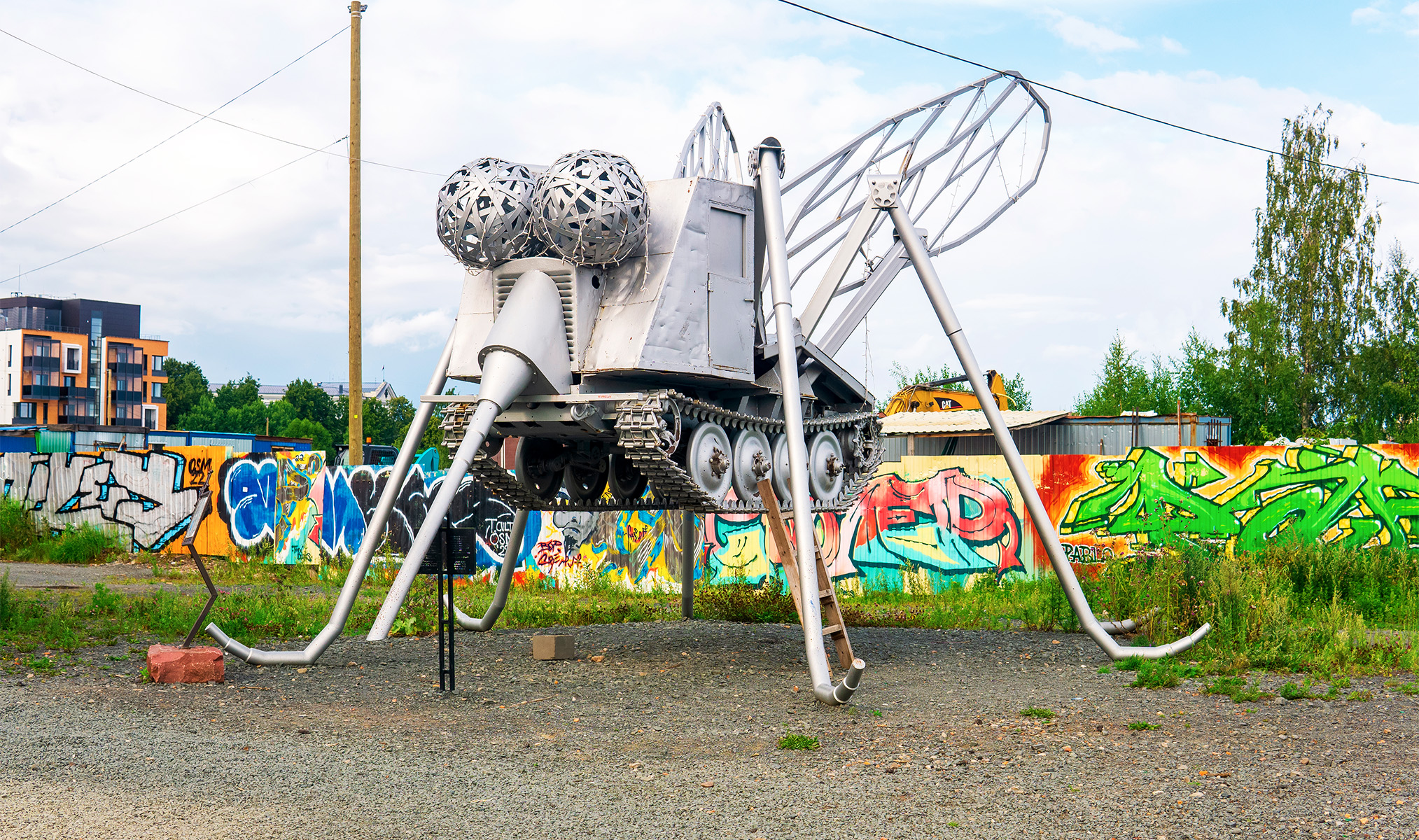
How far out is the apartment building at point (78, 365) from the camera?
348ft

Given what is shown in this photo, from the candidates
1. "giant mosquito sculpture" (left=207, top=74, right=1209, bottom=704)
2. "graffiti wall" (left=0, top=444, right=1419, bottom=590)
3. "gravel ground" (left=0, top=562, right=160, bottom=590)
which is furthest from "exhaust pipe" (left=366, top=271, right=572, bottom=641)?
"gravel ground" (left=0, top=562, right=160, bottom=590)

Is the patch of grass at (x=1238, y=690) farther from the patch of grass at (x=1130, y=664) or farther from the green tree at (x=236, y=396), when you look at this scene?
the green tree at (x=236, y=396)

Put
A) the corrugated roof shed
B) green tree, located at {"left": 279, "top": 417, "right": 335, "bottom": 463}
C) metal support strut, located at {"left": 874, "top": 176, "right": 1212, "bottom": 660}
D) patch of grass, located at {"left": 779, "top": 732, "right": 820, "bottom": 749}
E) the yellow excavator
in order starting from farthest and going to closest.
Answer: green tree, located at {"left": 279, "top": 417, "right": 335, "bottom": 463}, the yellow excavator, the corrugated roof shed, metal support strut, located at {"left": 874, "top": 176, "right": 1212, "bottom": 660}, patch of grass, located at {"left": 779, "top": 732, "right": 820, "bottom": 749}

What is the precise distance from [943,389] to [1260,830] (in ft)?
103

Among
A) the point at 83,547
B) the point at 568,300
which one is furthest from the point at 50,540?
the point at 568,300

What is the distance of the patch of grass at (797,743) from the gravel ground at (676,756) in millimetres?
78

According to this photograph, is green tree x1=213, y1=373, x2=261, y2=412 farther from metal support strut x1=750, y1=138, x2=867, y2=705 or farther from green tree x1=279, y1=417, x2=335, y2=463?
metal support strut x1=750, y1=138, x2=867, y2=705

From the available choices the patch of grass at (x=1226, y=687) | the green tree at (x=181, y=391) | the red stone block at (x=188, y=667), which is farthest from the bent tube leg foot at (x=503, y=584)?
the green tree at (x=181, y=391)

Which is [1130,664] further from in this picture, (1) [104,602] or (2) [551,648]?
(1) [104,602]

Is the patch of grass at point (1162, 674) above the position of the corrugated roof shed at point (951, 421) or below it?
below

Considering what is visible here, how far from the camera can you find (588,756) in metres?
7.56

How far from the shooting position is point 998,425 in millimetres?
11656

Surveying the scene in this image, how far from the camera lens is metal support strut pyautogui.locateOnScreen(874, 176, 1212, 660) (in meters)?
11.3

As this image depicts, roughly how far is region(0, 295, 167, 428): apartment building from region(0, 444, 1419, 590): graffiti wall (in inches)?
3706
